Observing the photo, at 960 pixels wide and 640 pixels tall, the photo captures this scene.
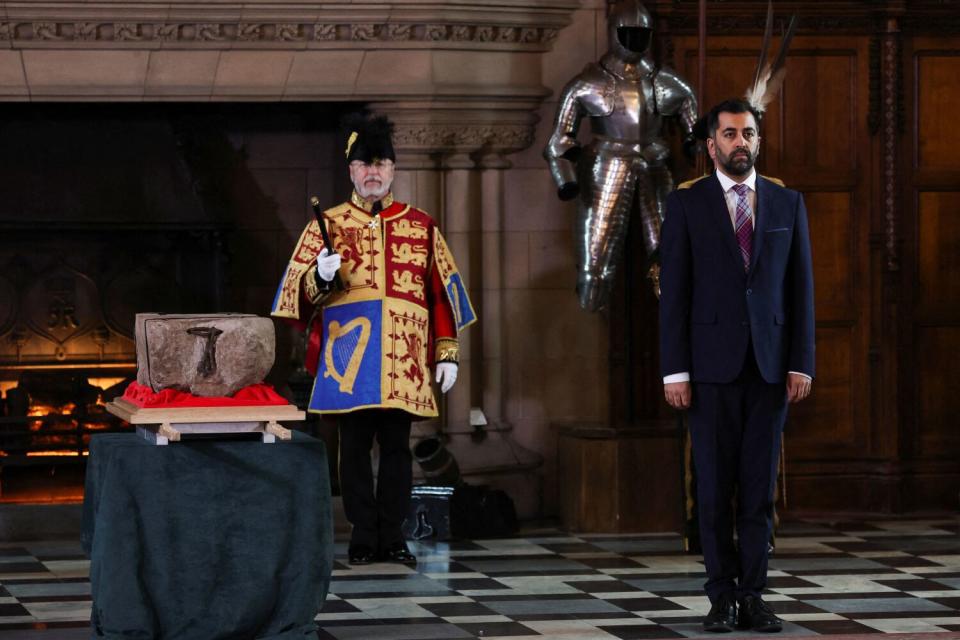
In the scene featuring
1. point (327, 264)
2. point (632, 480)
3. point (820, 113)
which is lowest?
point (632, 480)

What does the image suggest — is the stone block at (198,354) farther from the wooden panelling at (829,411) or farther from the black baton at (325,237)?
the wooden panelling at (829,411)

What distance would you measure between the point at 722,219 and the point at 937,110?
355 cm

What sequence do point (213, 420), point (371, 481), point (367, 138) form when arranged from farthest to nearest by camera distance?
1. point (371, 481)
2. point (367, 138)
3. point (213, 420)

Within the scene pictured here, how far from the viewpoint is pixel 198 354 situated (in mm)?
5434

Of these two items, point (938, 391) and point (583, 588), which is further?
point (938, 391)

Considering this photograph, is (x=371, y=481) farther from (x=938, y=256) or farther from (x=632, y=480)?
(x=938, y=256)

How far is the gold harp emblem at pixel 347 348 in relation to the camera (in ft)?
24.3

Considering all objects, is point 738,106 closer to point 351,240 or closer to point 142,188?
point 351,240

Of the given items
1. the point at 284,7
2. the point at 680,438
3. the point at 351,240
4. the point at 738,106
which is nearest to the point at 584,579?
the point at 680,438

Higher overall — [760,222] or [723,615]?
[760,222]

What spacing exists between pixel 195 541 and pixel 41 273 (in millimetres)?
3822

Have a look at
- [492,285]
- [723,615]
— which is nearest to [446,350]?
[492,285]

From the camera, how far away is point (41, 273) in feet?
29.2

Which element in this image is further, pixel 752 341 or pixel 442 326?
pixel 442 326
